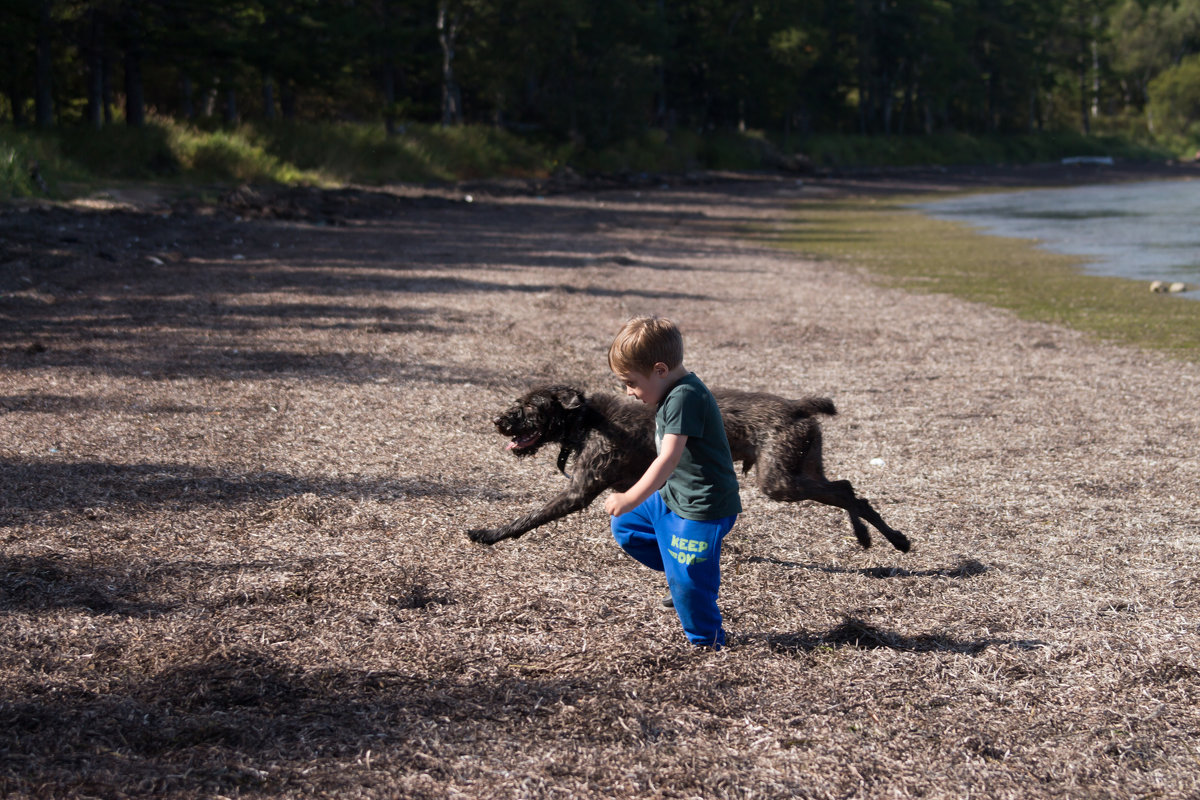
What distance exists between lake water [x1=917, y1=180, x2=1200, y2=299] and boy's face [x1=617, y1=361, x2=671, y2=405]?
1353 centimetres

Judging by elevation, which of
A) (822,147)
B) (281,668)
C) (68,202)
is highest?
(822,147)

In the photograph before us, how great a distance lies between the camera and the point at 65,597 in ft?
13.7

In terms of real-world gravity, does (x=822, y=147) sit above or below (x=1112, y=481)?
above

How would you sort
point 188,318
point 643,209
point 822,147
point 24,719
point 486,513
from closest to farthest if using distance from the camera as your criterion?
point 24,719 < point 486,513 < point 188,318 < point 643,209 < point 822,147

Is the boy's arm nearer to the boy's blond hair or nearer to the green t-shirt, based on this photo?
the green t-shirt

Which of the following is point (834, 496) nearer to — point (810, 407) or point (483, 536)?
point (810, 407)

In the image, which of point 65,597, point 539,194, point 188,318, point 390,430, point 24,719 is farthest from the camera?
point 539,194

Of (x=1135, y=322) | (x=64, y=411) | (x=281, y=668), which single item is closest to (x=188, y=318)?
(x=64, y=411)

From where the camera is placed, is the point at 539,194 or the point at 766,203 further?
the point at 766,203

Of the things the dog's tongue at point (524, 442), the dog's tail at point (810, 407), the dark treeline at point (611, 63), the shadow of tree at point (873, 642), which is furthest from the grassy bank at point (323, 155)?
the shadow of tree at point (873, 642)

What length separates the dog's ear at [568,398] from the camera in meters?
4.79

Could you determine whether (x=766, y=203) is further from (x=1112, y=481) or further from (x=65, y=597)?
(x=65, y=597)

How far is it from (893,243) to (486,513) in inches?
787

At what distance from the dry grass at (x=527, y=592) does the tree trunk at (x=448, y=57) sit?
109ft
